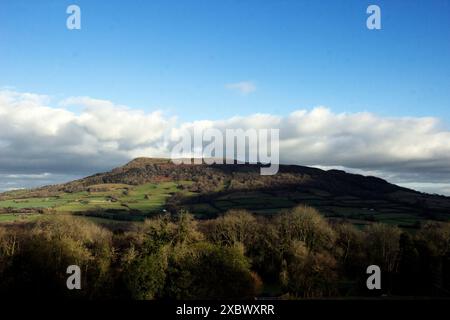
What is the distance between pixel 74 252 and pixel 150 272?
13573 mm

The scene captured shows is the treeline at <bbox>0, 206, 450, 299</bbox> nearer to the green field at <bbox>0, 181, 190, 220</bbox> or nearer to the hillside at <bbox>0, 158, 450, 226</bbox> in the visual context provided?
the hillside at <bbox>0, 158, 450, 226</bbox>

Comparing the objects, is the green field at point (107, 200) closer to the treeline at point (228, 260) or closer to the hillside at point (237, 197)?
the hillside at point (237, 197)

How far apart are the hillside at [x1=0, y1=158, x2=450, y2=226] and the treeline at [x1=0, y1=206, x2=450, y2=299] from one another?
97.4 ft

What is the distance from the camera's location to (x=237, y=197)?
144 m

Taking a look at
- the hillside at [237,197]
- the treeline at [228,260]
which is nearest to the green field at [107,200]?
the hillside at [237,197]

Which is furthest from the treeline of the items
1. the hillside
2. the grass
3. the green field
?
the green field

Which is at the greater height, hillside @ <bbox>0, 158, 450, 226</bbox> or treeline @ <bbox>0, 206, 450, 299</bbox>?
hillside @ <bbox>0, 158, 450, 226</bbox>

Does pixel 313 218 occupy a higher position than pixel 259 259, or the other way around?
pixel 313 218

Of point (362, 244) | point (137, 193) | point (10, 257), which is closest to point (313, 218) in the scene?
point (362, 244)

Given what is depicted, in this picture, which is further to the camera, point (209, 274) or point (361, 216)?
point (361, 216)

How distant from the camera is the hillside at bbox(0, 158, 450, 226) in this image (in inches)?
4744

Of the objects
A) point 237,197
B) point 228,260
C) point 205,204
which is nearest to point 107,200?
point 205,204

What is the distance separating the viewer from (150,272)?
49562 mm
